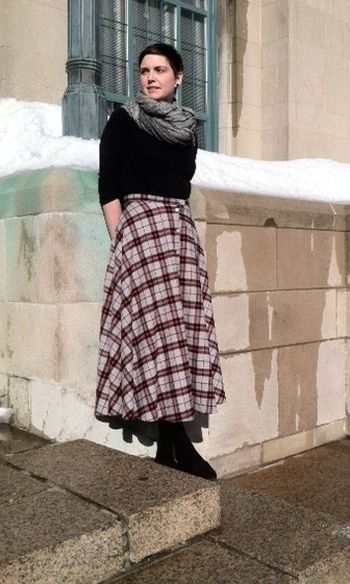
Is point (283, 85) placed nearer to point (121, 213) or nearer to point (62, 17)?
point (62, 17)

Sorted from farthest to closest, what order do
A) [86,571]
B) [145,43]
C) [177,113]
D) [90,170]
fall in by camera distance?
[145,43], [90,170], [177,113], [86,571]

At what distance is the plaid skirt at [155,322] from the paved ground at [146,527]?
1.02ft

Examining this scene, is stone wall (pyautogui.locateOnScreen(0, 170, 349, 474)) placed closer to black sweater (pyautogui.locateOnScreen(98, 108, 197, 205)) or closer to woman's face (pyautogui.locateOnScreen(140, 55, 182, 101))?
black sweater (pyautogui.locateOnScreen(98, 108, 197, 205))

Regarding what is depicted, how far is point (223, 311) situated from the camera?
11.4 feet

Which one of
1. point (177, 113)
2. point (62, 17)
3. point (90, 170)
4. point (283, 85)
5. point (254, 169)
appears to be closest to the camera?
point (177, 113)

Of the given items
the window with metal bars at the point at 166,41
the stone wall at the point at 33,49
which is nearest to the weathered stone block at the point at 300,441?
the stone wall at the point at 33,49

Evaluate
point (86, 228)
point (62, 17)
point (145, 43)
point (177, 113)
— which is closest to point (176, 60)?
point (177, 113)

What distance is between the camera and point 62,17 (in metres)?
6.41

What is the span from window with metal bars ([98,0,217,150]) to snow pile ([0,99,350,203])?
2415 mm

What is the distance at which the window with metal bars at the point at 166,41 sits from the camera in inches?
285

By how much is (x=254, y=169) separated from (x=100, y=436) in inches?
79.9

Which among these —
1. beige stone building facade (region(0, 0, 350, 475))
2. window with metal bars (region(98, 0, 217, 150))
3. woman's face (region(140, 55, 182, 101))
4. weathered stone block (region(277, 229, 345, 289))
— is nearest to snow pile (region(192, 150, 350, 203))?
beige stone building facade (region(0, 0, 350, 475))

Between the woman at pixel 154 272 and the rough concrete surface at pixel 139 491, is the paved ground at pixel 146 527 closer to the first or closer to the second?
the rough concrete surface at pixel 139 491

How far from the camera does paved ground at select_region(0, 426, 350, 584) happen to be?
1.96 metres
